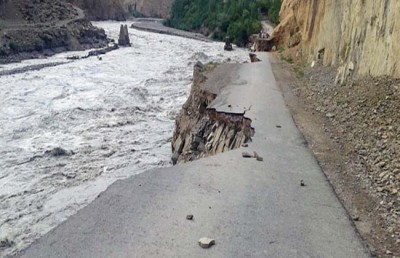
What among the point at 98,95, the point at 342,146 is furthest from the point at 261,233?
the point at 98,95

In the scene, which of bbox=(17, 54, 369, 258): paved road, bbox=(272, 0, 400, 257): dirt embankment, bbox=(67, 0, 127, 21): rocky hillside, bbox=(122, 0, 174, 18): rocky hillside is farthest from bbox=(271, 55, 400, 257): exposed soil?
bbox=(122, 0, 174, 18): rocky hillside

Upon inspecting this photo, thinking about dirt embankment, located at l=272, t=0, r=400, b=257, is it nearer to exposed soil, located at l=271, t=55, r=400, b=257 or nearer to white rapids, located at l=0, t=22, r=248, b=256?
exposed soil, located at l=271, t=55, r=400, b=257

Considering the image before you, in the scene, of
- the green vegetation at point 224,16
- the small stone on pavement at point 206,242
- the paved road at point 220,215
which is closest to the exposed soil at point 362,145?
the paved road at point 220,215

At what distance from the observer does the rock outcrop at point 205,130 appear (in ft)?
46.9

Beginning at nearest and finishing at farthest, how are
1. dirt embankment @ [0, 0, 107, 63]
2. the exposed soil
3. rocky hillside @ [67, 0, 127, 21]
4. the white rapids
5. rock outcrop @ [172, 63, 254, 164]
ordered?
1. the exposed soil
2. the white rapids
3. rock outcrop @ [172, 63, 254, 164]
4. dirt embankment @ [0, 0, 107, 63]
5. rocky hillside @ [67, 0, 127, 21]

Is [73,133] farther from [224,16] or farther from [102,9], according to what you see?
[102,9]

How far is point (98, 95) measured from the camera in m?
26.7

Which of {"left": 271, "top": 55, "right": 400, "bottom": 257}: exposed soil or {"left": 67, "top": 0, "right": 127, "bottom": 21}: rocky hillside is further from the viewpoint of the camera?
{"left": 67, "top": 0, "right": 127, "bottom": 21}: rocky hillside

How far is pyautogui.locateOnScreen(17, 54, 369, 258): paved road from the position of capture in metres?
7.72

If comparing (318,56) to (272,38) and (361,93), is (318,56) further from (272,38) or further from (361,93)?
(272,38)

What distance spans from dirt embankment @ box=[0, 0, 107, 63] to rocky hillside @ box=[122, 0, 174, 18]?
64.1 metres

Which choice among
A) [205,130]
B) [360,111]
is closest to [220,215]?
[360,111]

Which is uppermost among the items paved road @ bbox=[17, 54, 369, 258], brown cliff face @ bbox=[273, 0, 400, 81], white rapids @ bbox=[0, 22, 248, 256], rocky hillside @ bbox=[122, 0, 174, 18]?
brown cliff face @ bbox=[273, 0, 400, 81]

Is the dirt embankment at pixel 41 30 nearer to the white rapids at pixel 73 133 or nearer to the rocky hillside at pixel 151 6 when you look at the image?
the white rapids at pixel 73 133
